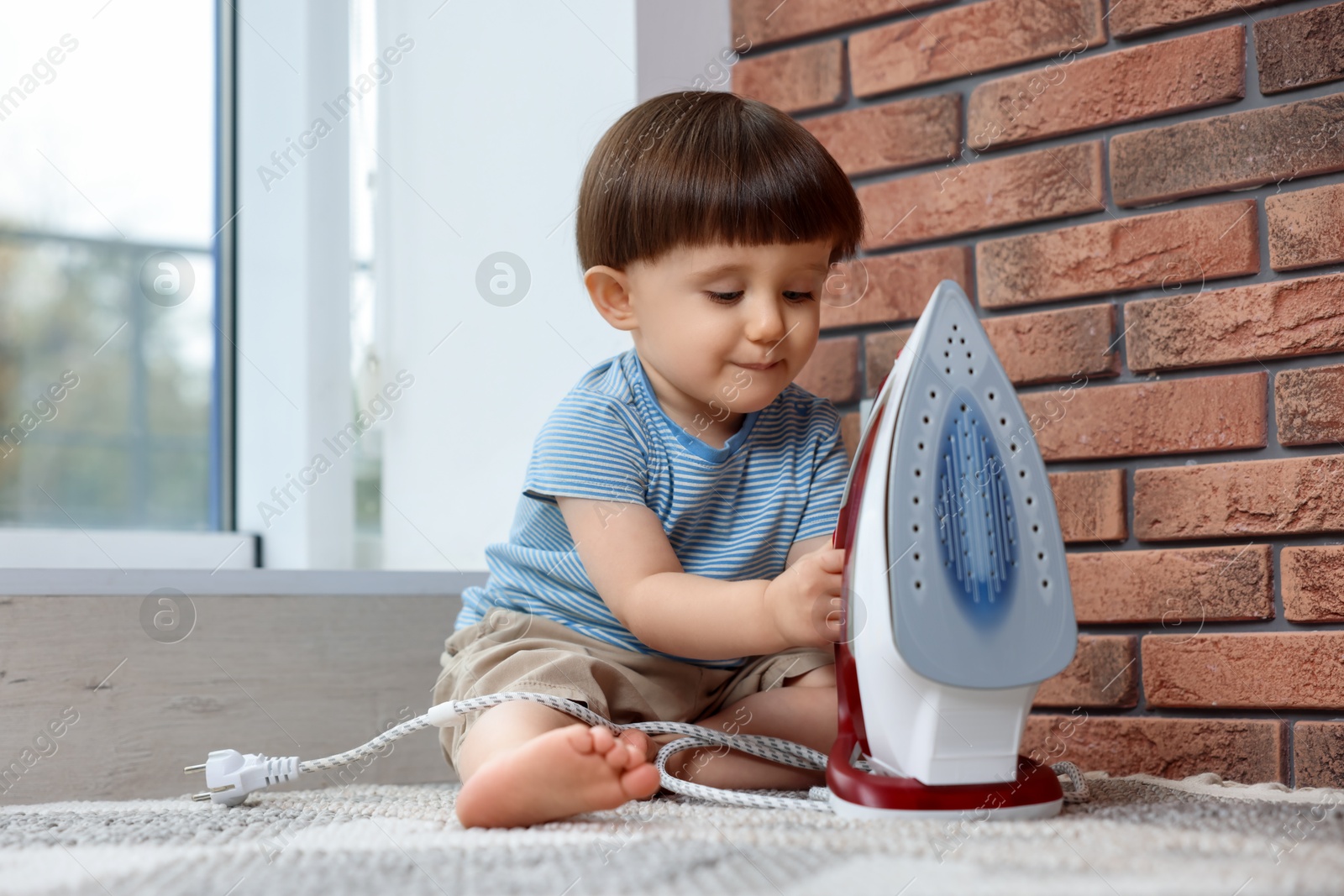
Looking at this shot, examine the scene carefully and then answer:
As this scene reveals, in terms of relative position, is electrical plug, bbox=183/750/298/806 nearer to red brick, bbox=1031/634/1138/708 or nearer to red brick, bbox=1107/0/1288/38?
red brick, bbox=1031/634/1138/708

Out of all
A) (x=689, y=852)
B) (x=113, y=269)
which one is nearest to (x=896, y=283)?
(x=689, y=852)

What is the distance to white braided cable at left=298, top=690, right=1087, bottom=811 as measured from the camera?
835 mm

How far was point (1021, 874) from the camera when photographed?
55 centimetres

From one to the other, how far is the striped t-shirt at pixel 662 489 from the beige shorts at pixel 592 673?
2cm

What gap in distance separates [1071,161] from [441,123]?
836 mm

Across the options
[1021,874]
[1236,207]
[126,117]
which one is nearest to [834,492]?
[1236,207]

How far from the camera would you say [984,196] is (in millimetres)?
1222

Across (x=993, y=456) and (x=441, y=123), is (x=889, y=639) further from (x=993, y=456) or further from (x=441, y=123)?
(x=441, y=123)

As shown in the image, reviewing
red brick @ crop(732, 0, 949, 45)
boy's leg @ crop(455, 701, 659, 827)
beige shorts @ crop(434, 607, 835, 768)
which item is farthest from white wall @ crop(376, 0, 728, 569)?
boy's leg @ crop(455, 701, 659, 827)

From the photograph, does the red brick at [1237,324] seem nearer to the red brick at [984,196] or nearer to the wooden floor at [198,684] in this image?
the red brick at [984,196]

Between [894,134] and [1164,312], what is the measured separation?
378mm

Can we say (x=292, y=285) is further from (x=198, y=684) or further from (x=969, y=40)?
(x=969, y=40)

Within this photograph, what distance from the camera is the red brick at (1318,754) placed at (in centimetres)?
99

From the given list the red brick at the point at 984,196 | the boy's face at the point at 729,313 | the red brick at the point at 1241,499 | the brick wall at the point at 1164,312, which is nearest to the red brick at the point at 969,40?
the brick wall at the point at 1164,312
